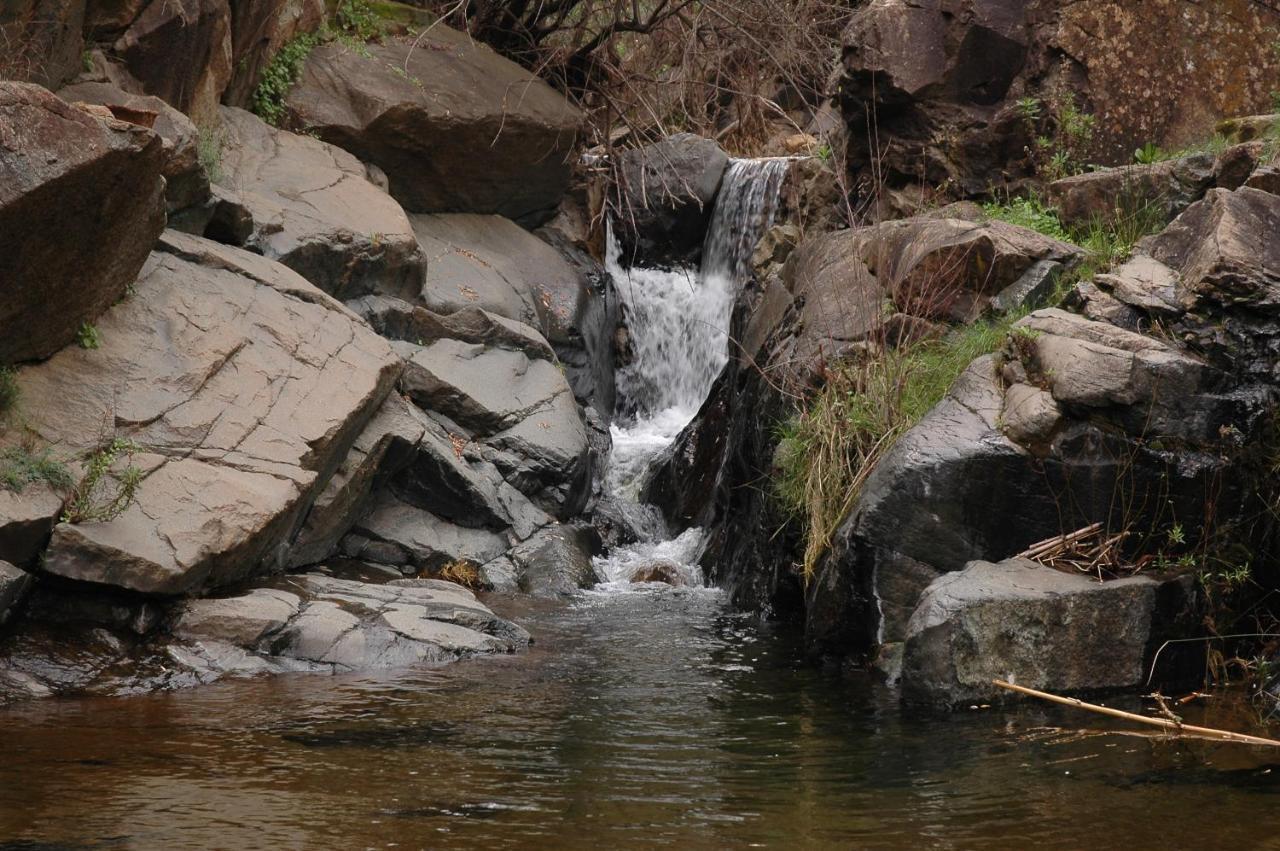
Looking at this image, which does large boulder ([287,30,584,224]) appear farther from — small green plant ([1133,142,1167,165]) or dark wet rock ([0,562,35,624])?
dark wet rock ([0,562,35,624])

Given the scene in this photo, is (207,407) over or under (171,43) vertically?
under

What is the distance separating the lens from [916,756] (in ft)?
16.0

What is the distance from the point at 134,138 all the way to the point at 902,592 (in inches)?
181

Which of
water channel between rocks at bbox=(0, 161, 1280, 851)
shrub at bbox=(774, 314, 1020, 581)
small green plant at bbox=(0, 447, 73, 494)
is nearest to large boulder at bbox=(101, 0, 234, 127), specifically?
small green plant at bbox=(0, 447, 73, 494)

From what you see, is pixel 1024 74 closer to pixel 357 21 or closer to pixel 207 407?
pixel 357 21

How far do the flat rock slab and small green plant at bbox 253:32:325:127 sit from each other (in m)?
5.73

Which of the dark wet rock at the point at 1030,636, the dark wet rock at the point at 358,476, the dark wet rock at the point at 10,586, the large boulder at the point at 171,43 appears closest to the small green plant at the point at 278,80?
the large boulder at the point at 171,43

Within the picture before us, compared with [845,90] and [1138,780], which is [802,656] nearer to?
[1138,780]

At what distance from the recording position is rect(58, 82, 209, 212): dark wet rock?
8.16m

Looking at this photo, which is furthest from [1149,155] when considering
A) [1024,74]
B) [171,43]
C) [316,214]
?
[171,43]

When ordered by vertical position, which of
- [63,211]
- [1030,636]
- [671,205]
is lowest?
[1030,636]

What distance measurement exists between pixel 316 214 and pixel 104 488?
4.19 meters

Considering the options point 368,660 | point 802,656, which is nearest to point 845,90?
point 802,656

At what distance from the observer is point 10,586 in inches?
224
